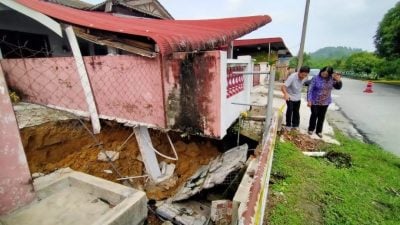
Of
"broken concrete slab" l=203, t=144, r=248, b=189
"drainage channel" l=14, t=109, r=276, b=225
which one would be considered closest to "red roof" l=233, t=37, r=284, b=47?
"drainage channel" l=14, t=109, r=276, b=225

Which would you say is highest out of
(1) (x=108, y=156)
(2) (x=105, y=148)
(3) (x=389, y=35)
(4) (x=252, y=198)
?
(3) (x=389, y=35)

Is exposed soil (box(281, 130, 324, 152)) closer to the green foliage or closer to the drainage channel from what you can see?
the drainage channel

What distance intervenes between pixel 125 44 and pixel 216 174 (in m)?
2.32

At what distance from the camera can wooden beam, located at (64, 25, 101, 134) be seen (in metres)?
3.23

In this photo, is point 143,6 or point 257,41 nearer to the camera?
point 143,6

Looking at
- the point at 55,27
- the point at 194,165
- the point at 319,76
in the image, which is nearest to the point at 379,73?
the point at 319,76

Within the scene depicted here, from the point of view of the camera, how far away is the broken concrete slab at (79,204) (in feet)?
6.64

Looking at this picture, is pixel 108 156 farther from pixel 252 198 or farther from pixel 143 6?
pixel 143 6

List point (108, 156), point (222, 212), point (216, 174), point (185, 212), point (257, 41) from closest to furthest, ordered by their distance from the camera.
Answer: point (222, 212)
point (185, 212)
point (216, 174)
point (108, 156)
point (257, 41)

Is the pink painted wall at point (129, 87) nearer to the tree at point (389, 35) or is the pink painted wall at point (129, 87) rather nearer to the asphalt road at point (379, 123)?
the asphalt road at point (379, 123)

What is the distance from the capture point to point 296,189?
10.8 ft

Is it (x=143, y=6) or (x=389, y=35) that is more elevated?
(x=143, y=6)

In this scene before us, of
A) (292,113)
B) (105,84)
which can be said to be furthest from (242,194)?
(292,113)

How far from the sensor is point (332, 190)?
3369mm
